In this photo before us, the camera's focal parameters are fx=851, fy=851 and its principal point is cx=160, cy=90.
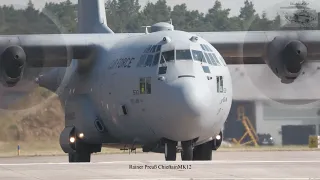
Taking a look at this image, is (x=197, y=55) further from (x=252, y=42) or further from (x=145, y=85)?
(x=252, y=42)

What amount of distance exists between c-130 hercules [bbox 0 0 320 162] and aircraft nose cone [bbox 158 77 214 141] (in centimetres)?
2

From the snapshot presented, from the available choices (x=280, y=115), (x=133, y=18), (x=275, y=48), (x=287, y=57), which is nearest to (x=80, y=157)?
(x=275, y=48)

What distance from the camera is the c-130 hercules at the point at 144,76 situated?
19.9 meters

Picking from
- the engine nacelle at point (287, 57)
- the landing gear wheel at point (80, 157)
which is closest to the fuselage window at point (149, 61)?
the landing gear wheel at point (80, 157)

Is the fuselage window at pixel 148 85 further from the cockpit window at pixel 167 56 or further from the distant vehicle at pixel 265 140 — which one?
the distant vehicle at pixel 265 140

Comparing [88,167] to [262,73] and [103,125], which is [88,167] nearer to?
[103,125]

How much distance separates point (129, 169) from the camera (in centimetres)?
1666

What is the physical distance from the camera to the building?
1006 inches

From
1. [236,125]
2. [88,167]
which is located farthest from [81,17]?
[236,125]

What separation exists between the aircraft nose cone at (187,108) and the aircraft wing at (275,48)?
13.6 feet

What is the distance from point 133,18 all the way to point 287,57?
21.5 m

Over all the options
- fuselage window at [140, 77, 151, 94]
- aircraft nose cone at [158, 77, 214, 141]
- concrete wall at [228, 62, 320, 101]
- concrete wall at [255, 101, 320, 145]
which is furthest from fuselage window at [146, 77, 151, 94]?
concrete wall at [255, 101, 320, 145]

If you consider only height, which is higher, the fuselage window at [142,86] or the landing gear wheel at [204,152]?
the fuselage window at [142,86]

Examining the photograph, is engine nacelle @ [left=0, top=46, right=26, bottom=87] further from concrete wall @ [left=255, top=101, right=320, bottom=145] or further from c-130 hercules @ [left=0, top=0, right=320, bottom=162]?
concrete wall @ [left=255, top=101, right=320, bottom=145]
